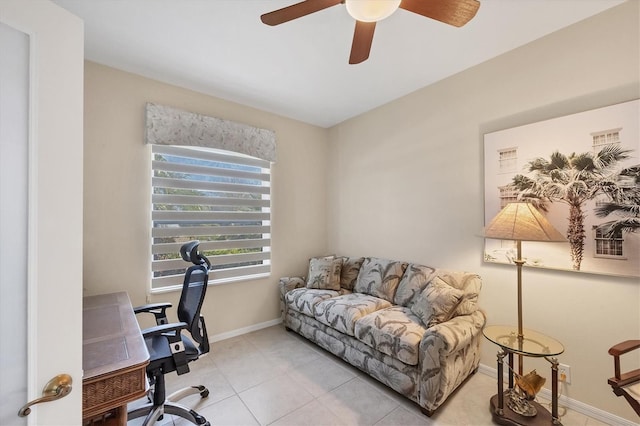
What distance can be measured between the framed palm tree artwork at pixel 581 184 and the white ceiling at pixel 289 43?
76 cm

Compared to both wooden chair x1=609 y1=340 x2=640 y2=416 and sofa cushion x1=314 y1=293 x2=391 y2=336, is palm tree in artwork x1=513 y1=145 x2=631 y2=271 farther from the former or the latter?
sofa cushion x1=314 y1=293 x2=391 y2=336

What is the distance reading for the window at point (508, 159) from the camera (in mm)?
2189

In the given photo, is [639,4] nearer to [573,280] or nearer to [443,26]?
[443,26]

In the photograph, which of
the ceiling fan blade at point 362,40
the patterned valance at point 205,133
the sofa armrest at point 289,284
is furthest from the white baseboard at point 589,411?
the patterned valance at point 205,133

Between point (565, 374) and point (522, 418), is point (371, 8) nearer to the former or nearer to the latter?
point (522, 418)

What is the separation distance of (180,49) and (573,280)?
11.7 feet

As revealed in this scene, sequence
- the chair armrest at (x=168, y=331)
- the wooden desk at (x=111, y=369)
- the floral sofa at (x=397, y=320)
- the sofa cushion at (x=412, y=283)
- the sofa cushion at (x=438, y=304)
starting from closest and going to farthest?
the wooden desk at (x=111, y=369) → the chair armrest at (x=168, y=331) → the floral sofa at (x=397, y=320) → the sofa cushion at (x=438, y=304) → the sofa cushion at (x=412, y=283)

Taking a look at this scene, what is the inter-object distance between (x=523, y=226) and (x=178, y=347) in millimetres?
2358

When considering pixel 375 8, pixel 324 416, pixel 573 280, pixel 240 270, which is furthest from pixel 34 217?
pixel 573 280

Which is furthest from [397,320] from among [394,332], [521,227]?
[521,227]

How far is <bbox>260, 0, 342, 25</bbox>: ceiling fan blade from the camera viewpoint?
4.40 ft

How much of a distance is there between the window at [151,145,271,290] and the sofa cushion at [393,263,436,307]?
1.68m

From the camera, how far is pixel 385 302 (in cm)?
270

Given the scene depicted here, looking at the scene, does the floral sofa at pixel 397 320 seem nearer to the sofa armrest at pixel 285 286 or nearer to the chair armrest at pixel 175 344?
the sofa armrest at pixel 285 286
